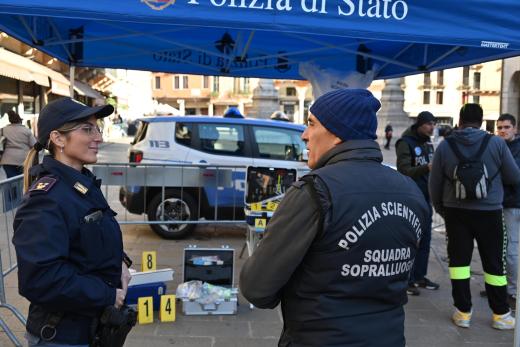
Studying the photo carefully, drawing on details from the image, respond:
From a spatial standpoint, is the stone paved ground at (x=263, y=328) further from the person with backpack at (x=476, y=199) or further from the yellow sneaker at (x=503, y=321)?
the person with backpack at (x=476, y=199)

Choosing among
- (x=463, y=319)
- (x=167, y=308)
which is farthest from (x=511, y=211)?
(x=167, y=308)

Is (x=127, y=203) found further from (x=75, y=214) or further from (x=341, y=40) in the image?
(x=75, y=214)

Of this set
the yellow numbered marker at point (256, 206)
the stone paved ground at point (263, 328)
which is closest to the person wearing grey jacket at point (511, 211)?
the stone paved ground at point (263, 328)

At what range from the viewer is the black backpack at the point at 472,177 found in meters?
4.42

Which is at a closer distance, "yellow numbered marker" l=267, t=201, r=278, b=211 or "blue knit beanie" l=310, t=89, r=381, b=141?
"blue knit beanie" l=310, t=89, r=381, b=141

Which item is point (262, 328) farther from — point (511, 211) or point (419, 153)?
point (511, 211)

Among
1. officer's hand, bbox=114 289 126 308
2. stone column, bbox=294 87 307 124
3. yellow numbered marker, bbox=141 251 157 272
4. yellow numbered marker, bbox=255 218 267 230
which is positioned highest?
stone column, bbox=294 87 307 124

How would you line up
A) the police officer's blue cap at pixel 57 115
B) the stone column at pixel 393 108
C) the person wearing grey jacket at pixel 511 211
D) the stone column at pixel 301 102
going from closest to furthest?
1. the police officer's blue cap at pixel 57 115
2. the person wearing grey jacket at pixel 511 211
3. the stone column at pixel 393 108
4. the stone column at pixel 301 102

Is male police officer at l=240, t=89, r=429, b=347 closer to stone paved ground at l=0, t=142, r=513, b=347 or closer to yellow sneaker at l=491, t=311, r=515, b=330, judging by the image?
stone paved ground at l=0, t=142, r=513, b=347

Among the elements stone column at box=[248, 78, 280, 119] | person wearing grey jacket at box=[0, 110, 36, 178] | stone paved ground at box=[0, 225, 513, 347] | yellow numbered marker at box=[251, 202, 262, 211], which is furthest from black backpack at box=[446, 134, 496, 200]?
stone column at box=[248, 78, 280, 119]

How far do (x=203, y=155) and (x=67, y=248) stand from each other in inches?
238

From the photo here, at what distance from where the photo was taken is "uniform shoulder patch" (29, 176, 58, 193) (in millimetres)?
2043

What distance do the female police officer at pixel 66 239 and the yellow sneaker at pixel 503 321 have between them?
3752 mm

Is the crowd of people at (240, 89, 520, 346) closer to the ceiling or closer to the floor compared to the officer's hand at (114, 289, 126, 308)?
closer to the ceiling
